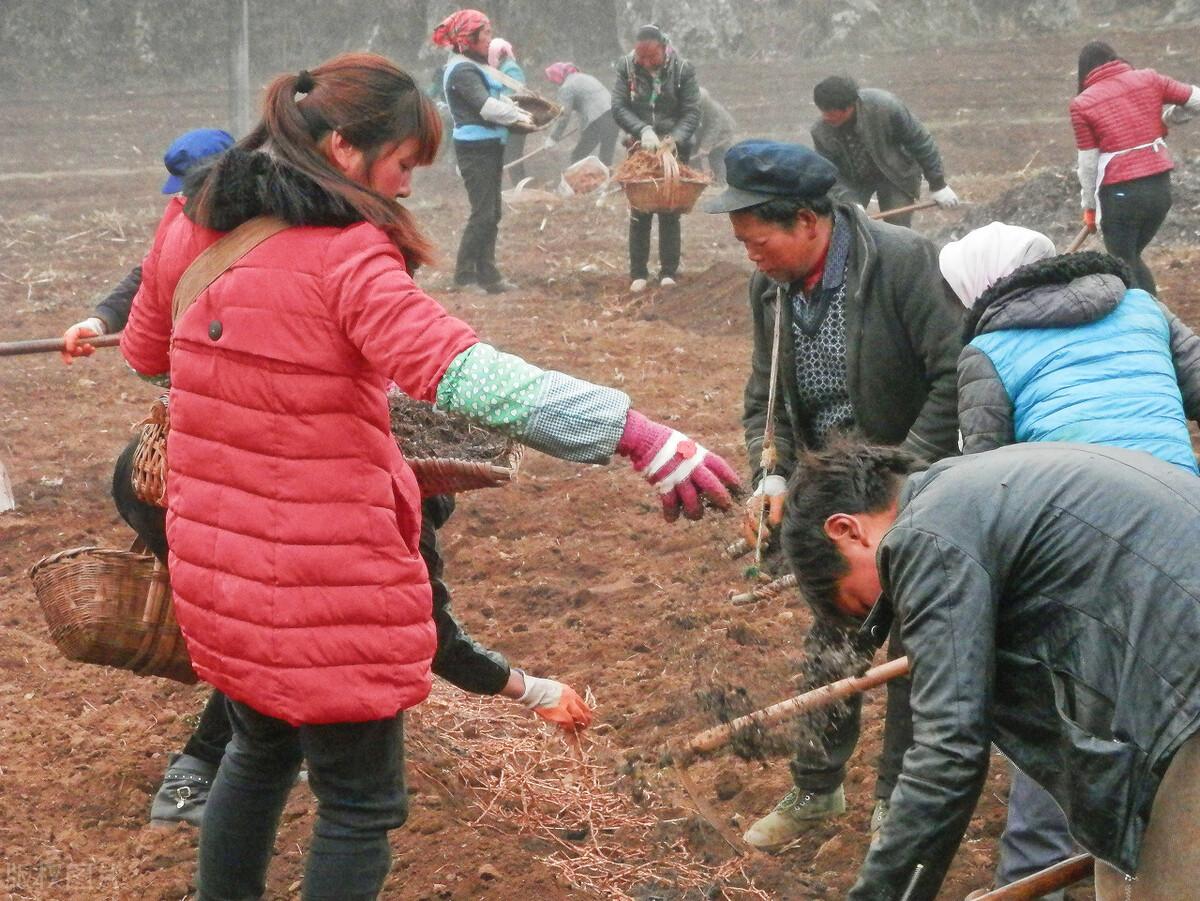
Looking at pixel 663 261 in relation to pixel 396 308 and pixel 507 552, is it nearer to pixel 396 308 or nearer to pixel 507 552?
pixel 507 552

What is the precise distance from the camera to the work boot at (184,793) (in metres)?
3.81

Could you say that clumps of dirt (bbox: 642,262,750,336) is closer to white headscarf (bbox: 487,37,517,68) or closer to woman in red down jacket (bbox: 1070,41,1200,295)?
woman in red down jacket (bbox: 1070,41,1200,295)

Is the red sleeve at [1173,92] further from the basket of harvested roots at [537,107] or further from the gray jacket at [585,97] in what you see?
the gray jacket at [585,97]

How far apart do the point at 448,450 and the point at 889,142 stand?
18.7 ft

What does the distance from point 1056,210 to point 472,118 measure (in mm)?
4736

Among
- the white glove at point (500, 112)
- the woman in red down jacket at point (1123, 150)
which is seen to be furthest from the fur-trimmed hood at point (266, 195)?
the white glove at point (500, 112)

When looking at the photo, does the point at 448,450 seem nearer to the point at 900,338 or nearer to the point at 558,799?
the point at 558,799

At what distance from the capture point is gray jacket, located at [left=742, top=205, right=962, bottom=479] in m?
3.54

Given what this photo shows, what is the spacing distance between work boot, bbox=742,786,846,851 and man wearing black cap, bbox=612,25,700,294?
276 inches

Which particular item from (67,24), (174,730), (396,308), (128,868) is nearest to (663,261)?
(174,730)

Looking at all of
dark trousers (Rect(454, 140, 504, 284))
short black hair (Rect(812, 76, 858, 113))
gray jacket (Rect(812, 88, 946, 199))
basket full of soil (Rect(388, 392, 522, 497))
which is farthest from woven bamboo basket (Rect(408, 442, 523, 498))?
dark trousers (Rect(454, 140, 504, 284))

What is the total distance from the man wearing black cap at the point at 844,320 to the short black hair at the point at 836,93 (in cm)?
487

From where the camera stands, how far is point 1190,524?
80.4 inches

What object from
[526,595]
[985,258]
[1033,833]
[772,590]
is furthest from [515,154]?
[1033,833]
